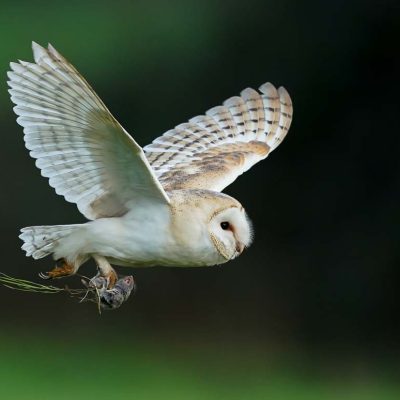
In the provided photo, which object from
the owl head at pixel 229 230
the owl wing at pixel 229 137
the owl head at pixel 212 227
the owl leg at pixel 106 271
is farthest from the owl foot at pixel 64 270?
the owl wing at pixel 229 137

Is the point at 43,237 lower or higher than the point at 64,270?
higher

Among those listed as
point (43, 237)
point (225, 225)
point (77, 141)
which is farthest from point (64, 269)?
point (225, 225)

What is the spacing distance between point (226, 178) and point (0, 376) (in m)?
5.01

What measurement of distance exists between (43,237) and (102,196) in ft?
0.95

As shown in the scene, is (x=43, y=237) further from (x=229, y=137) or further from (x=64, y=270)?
(x=229, y=137)

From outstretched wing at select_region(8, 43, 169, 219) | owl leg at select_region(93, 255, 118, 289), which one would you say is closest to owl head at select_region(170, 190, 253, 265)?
outstretched wing at select_region(8, 43, 169, 219)

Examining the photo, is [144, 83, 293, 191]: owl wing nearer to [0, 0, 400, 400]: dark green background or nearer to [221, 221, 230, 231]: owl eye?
[221, 221, 230, 231]: owl eye

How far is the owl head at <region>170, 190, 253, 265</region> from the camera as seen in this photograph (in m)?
5.25

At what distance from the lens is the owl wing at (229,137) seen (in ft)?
21.5

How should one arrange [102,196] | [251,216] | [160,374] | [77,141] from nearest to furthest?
[77,141]
[102,196]
[160,374]
[251,216]

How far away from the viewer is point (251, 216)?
12031mm

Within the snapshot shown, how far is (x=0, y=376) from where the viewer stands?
10.8 meters

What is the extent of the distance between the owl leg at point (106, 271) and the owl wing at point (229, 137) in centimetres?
110

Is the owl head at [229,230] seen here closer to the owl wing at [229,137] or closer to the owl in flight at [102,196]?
the owl in flight at [102,196]
